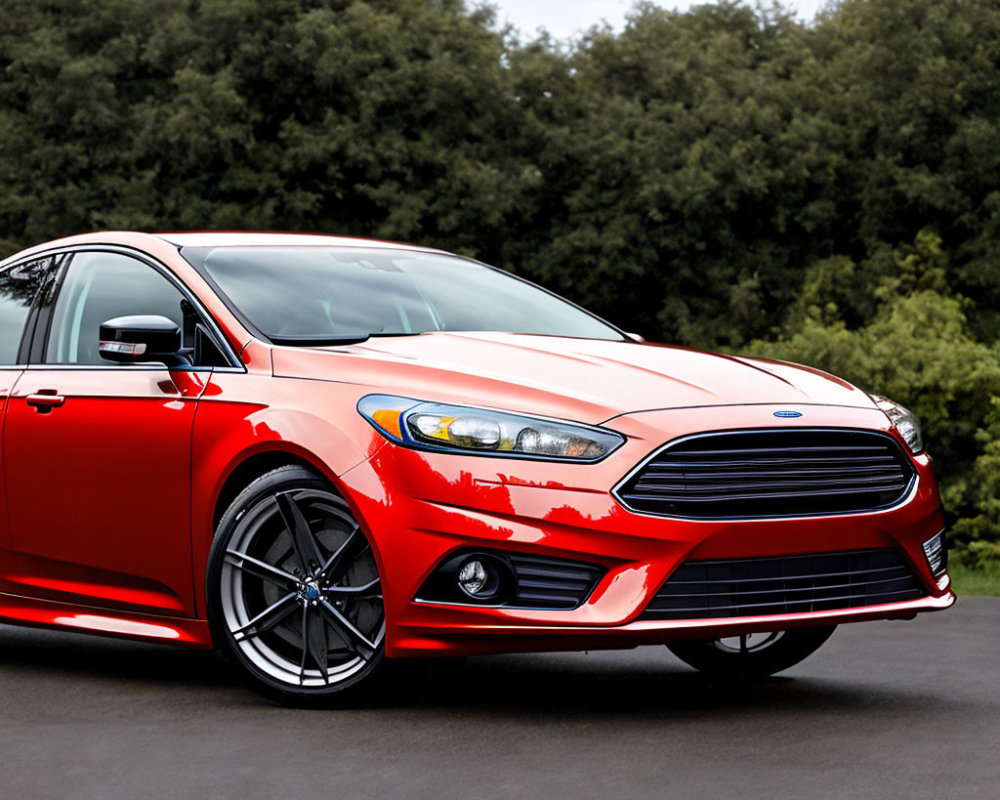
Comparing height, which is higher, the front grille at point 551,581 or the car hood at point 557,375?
the car hood at point 557,375

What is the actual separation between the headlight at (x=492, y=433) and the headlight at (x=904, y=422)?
1.18 meters

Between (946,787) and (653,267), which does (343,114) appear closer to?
(653,267)

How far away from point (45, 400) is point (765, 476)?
2.81 metres

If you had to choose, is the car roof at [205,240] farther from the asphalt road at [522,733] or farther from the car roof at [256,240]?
the asphalt road at [522,733]

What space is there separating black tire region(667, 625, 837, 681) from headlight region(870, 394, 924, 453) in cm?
95

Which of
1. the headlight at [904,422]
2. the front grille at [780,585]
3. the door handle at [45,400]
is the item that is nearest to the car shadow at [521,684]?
the front grille at [780,585]

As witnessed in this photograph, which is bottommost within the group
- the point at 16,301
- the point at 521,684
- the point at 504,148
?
the point at 521,684

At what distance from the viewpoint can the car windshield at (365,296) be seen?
607cm

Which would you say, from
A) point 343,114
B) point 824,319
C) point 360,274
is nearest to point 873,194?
point 824,319

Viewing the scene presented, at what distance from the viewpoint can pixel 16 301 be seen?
23.4 feet

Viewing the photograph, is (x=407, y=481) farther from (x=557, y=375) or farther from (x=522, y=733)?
(x=522, y=733)

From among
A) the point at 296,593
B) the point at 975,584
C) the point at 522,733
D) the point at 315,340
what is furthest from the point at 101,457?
the point at 975,584

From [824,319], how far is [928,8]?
25.9 ft

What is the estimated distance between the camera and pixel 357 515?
523 centimetres
